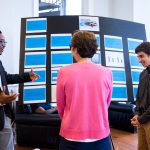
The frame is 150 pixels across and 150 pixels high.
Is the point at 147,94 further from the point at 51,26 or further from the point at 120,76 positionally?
the point at 51,26

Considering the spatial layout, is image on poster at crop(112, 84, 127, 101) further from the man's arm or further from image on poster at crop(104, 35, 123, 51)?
the man's arm

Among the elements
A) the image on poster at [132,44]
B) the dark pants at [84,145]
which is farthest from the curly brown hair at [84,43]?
the image on poster at [132,44]

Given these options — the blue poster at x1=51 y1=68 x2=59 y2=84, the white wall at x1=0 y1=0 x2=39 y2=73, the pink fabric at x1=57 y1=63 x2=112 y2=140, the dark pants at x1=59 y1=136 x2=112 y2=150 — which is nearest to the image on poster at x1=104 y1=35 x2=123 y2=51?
the blue poster at x1=51 y1=68 x2=59 y2=84

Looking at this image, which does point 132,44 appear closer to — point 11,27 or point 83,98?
point 83,98

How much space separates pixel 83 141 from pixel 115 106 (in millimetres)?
3132

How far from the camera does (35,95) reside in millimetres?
2760

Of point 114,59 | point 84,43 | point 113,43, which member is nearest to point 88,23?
point 113,43

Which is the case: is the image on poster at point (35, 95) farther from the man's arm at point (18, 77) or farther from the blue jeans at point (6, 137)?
the blue jeans at point (6, 137)

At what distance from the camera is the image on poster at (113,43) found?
116 inches

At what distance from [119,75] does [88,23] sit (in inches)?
28.9

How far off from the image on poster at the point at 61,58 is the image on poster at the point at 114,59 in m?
0.45

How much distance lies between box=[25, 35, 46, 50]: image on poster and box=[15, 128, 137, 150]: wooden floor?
1.49m

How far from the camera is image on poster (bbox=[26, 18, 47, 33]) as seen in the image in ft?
9.50

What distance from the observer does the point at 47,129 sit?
3.33 metres
